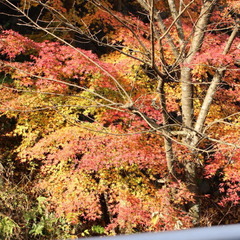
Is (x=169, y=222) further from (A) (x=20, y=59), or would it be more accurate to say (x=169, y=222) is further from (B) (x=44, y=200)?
(A) (x=20, y=59)

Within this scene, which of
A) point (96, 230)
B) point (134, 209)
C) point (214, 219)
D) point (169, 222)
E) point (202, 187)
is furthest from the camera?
point (202, 187)

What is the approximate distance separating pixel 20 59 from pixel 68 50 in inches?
146

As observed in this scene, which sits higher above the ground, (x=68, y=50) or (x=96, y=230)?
(x=68, y=50)

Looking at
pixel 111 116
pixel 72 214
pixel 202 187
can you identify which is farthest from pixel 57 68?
pixel 202 187

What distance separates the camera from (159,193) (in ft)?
18.6

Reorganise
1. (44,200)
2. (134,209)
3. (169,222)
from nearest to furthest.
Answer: (169,222) → (134,209) → (44,200)

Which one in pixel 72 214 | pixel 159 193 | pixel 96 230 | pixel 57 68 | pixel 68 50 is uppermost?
pixel 68 50

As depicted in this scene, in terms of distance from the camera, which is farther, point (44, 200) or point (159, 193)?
point (44, 200)

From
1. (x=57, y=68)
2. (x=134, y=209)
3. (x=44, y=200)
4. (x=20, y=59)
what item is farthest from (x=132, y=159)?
(x=20, y=59)

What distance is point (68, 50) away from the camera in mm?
6383

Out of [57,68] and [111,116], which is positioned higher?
[57,68]

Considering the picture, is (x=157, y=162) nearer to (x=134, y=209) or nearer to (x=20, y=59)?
(x=134, y=209)

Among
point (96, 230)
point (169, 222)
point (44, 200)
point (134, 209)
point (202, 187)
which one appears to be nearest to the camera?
point (169, 222)

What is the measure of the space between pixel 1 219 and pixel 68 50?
3792 mm
